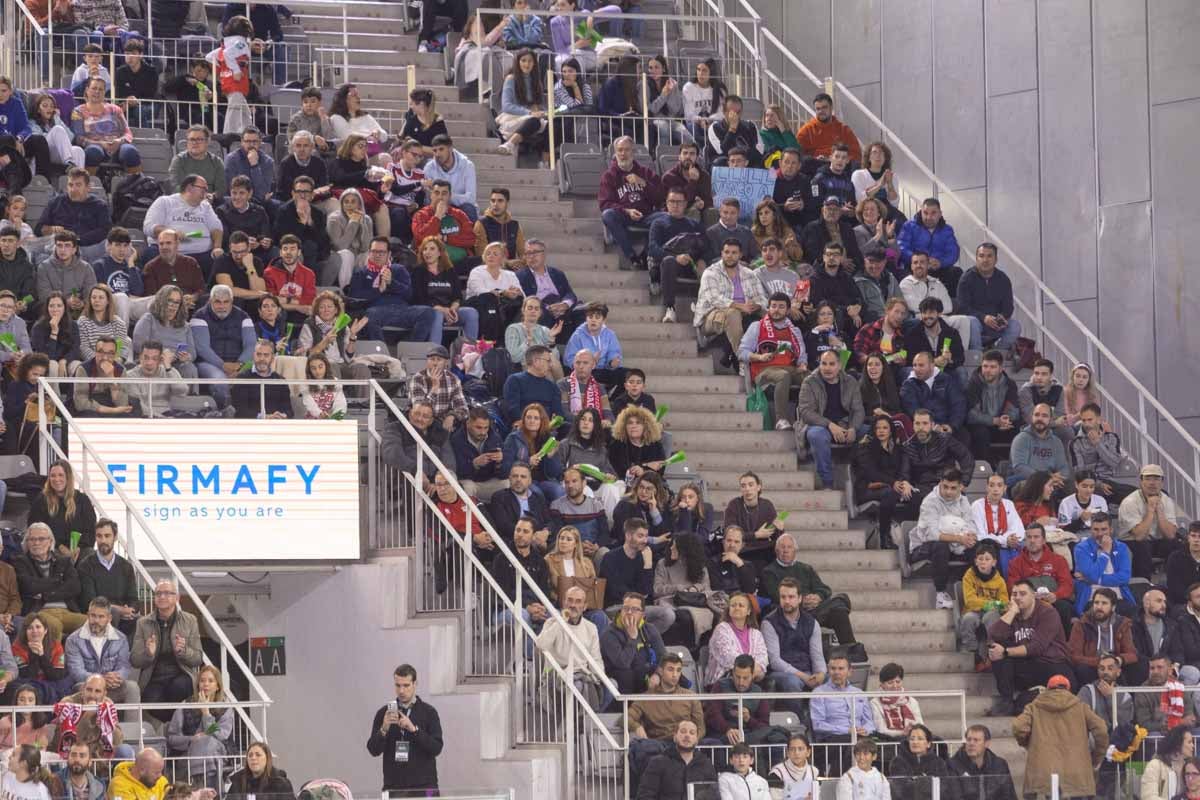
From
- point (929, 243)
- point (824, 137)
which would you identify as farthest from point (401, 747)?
point (824, 137)

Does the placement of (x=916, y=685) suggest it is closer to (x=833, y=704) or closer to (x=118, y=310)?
(x=833, y=704)

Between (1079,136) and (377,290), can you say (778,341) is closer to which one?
(377,290)

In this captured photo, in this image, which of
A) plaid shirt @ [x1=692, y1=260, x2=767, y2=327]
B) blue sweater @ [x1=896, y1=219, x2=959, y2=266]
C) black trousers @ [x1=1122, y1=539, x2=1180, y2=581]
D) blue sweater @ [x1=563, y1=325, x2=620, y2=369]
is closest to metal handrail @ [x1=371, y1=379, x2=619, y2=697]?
blue sweater @ [x1=563, y1=325, x2=620, y2=369]

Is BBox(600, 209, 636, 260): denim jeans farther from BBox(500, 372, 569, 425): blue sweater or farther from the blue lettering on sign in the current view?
the blue lettering on sign

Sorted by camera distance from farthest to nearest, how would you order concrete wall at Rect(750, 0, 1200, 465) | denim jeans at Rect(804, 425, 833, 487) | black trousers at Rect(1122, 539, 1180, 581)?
concrete wall at Rect(750, 0, 1200, 465) < denim jeans at Rect(804, 425, 833, 487) < black trousers at Rect(1122, 539, 1180, 581)

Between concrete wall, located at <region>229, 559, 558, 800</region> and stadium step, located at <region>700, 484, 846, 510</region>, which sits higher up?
stadium step, located at <region>700, 484, 846, 510</region>

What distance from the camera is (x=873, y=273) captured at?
827 inches

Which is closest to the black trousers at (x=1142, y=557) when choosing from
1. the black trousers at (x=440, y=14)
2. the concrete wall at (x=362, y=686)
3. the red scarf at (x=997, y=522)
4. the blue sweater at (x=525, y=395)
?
the red scarf at (x=997, y=522)

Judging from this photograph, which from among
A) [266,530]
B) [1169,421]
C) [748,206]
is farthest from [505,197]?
[1169,421]

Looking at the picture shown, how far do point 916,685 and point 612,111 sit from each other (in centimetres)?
840

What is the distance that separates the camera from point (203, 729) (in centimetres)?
1475

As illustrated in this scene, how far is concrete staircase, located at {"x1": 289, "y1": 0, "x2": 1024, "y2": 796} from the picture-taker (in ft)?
57.3

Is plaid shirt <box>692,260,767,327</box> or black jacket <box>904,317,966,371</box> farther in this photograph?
plaid shirt <box>692,260,767,327</box>

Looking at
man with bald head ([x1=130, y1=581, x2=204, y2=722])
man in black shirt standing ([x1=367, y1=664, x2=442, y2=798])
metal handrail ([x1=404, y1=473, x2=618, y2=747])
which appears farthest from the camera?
man in black shirt standing ([x1=367, y1=664, x2=442, y2=798])
